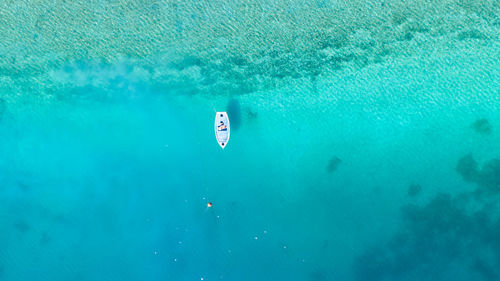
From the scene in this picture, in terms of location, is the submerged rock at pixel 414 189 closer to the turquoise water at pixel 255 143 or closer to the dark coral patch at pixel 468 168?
the turquoise water at pixel 255 143

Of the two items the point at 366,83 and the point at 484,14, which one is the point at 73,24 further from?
the point at 484,14

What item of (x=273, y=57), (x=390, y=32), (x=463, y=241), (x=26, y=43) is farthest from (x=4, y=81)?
(x=463, y=241)

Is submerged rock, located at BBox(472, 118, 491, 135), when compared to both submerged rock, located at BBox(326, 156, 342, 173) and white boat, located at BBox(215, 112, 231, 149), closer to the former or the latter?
submerged rock, located at BBox(326, 156, 342, 173)

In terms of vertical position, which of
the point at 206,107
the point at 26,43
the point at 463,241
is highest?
the point at 26,43

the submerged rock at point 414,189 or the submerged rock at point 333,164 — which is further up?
the submerged rock at point 333,164

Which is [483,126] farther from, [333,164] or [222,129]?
[222,129]

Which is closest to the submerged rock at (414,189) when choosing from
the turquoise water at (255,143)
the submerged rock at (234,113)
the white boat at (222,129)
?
the turquoise water at (255,143)
